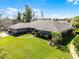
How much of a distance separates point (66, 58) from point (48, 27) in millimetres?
19747

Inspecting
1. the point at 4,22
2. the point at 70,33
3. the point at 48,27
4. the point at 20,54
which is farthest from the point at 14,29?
the point at 4,22

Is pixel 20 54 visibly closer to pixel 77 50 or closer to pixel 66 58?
pixel 66 58

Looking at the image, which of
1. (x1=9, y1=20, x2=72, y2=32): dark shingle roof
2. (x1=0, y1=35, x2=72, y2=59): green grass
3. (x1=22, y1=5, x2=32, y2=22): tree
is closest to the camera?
(x1=0, y1=35, x2=72, y2=59): green grass

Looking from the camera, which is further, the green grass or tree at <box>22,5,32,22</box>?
tree at <box>22,5,32,22</box>

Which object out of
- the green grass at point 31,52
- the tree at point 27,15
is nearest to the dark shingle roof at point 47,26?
the green grass at point 31,52

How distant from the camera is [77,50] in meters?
33.3

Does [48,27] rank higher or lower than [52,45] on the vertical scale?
higher

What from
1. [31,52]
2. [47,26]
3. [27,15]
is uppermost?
[27,15]

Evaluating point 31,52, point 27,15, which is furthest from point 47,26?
point 27,15

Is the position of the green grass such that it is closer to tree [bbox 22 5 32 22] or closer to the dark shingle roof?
the dark shingle roof

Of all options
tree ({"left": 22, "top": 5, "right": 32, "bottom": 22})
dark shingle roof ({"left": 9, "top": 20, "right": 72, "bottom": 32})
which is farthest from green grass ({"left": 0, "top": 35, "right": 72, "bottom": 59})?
tree ({"left": 22, "top": 5, "right": 32, "bottom": 22})

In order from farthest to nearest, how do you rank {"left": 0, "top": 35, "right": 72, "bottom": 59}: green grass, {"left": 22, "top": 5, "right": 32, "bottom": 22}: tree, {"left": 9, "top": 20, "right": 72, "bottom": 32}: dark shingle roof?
1. {"left": 22, "top": 5, "right": 32, "bottom": 22}: tree
2. {"left": 9, "top": 20, "right": 72, "bottom": 32}: dark shingle roof
3. {"left": 0, "top": 35, "right": 72, "bottom": 59}: green grass

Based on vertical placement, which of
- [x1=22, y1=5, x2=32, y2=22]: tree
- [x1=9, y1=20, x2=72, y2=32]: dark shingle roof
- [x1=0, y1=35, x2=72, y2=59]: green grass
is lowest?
[x1=0, y1=35, x2=72, y2=59]: green grass

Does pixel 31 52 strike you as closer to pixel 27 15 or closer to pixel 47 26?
pixel 47 26
